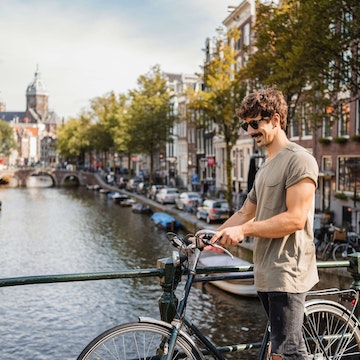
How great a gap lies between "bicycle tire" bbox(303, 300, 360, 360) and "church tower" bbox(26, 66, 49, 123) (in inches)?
7551

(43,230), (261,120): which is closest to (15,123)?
(43,230)

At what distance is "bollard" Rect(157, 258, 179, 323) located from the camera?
3273 mm

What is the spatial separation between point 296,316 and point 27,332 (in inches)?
517

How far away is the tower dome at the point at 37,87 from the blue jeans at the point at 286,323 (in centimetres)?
19552

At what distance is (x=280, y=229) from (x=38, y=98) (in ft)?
645

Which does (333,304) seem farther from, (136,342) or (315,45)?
(315,45)

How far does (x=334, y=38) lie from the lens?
1683 cm

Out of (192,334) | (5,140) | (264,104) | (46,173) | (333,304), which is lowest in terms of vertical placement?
(46,173)

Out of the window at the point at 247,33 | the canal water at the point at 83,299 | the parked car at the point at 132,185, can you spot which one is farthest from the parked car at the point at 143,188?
the canal water at the point at 83,299

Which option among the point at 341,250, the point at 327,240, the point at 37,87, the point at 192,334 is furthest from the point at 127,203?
the point at 37,87

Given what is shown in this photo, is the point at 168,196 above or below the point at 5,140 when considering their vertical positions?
below

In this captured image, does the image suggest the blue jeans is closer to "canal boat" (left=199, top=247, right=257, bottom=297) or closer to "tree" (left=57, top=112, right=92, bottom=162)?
"canal boat" (left=199, top=247, right=257, bottom=297)

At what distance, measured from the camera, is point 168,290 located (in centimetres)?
329

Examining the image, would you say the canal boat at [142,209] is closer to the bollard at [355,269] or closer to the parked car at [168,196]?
the parked car at [168,196]
